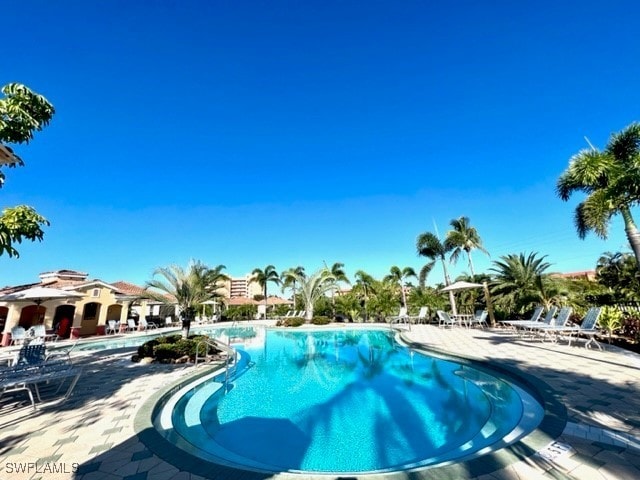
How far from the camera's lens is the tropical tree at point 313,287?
971 inches

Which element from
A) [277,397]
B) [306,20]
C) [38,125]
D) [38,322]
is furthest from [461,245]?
[38,322]

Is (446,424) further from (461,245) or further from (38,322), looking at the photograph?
(38,322)

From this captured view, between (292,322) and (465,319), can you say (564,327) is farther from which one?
(292,322)

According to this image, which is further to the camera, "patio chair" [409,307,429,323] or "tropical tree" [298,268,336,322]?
"tropical tree" [298,268,336,322]

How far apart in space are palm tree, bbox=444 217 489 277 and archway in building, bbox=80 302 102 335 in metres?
24.0

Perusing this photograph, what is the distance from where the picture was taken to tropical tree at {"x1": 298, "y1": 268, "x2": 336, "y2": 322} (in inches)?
971

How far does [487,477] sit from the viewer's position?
267 centimetres

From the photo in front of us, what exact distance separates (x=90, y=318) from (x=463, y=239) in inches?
986

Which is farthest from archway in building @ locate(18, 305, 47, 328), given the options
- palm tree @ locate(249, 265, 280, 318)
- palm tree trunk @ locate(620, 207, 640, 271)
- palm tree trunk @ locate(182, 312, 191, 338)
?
palm tree trunk @ locate(620, 207, 640, 271)

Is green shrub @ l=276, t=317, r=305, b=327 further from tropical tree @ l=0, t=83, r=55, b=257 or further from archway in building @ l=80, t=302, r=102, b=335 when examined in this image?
tropical tree @ l=0, t=83, r=55, b=257

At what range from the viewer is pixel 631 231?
23.7 feet

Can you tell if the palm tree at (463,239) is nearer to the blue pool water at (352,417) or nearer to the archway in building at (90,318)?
the blue pool water at (352,417)

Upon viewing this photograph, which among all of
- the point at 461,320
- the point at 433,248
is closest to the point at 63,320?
the point at 461,320

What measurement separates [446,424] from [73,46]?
15.4 metres
